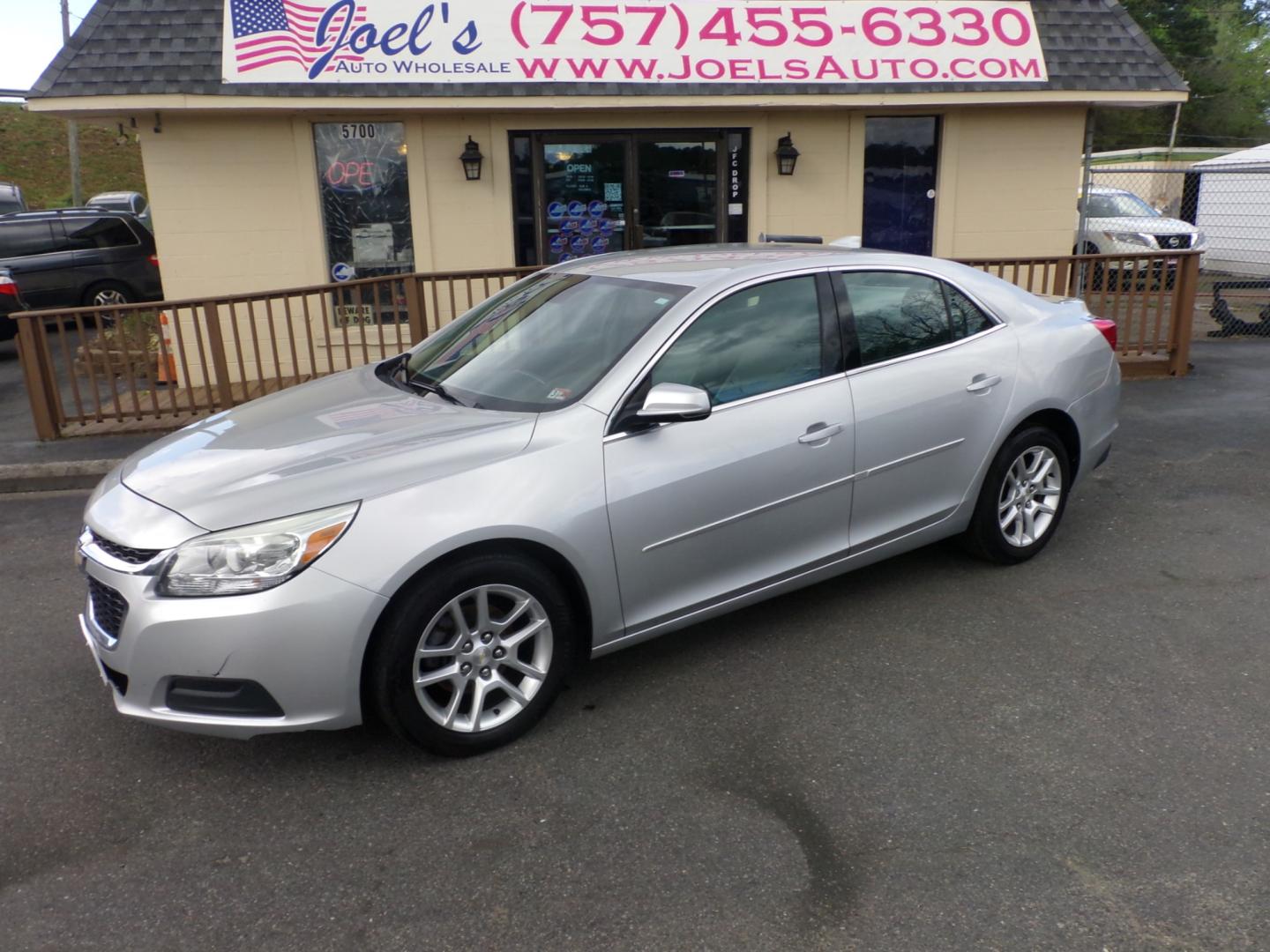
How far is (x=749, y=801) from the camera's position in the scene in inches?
130

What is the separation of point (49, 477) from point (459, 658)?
503 cm

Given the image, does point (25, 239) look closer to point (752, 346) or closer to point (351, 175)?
point (351, 175)

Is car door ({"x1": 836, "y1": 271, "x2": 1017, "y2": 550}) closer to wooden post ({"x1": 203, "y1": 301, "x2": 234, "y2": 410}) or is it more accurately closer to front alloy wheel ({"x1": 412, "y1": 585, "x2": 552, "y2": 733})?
front alloy wheel ({"x1": 412, "y1": 585, "x2": 552, "y2": 733})

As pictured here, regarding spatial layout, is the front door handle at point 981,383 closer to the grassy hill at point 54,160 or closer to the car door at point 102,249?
the car door at point 102,249

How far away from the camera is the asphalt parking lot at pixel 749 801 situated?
278cm

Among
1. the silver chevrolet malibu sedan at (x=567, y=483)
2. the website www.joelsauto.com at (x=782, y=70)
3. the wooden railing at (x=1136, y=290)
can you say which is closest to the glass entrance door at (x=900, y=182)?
the website www.joelsauto.com at (x=782, y=70)

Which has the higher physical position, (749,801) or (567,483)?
(567,483)

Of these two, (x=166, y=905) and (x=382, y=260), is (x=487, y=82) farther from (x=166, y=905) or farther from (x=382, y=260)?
(x=166, y=905)

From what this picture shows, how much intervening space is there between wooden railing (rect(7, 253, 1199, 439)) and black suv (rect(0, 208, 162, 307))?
3.21 metres

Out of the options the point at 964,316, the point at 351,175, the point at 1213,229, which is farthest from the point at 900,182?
the point at 1213,229

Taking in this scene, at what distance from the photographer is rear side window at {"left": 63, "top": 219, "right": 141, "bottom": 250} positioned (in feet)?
47.6

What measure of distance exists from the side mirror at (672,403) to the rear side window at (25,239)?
44.6 feet

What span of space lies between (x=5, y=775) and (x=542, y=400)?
7.34ft

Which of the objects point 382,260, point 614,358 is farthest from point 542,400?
point 382,260
